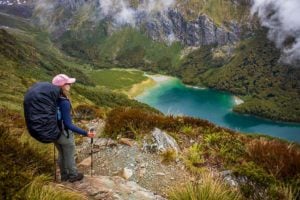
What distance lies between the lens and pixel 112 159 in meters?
14.9

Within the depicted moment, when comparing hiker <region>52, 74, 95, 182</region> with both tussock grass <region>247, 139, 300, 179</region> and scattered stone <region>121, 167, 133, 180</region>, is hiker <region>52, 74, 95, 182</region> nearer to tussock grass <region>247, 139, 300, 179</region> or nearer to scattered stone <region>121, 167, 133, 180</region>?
scattered stone <region>121, 167, 133, 180</region>

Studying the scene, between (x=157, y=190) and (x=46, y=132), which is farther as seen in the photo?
(x=157, y=190)

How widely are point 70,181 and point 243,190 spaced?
17.0 ft

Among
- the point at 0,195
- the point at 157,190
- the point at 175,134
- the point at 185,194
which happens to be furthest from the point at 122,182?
the point at 175,134

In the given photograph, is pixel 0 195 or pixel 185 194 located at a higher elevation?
pixel 0 195

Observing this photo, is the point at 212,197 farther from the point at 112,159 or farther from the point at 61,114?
the point at 112,159

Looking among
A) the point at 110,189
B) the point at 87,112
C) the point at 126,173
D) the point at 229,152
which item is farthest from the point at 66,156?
the point at 87,112

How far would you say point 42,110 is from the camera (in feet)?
33.6

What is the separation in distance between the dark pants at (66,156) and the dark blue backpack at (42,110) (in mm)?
622

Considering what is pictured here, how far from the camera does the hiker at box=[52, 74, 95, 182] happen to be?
1099 cm

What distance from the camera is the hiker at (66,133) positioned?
1099cm

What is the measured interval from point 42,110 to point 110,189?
2714 millimetres

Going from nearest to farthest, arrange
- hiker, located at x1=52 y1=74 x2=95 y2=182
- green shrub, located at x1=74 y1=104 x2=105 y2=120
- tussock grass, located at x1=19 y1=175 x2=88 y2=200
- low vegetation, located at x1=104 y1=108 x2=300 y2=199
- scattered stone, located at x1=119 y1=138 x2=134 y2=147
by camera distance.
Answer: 1. tussock grass, located at x1=19 y1=175 x2=88 y2=200
2. hiker, located at x1=52 y1=74 x2=95 y2=182
3. low vegetation, located at x1=104 y1=108 x2=300 y2=199
4. scattered stone, located at x1=119 y1=138 x2=134 y2=147
5. green shrub, located at x1=74 y1=104 x2=105 y2=120

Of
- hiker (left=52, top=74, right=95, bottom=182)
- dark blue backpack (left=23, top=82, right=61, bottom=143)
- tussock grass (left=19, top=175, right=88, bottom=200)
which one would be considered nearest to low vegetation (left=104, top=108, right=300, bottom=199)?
tussock grass (left=19, top=175, right=88, bottom=200)
